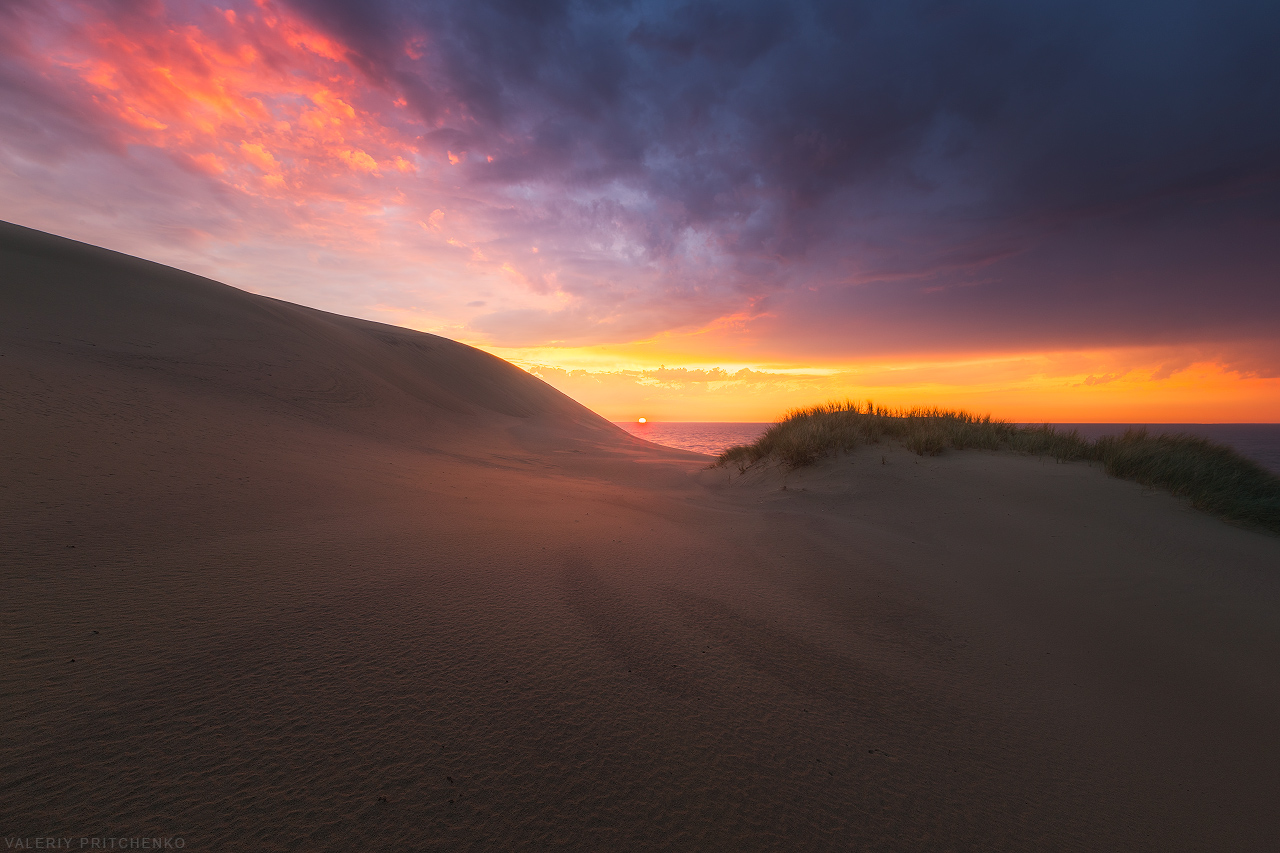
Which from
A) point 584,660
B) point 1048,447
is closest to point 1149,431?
point 1048,447

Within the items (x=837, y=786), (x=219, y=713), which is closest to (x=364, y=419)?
(x=219, y=713)

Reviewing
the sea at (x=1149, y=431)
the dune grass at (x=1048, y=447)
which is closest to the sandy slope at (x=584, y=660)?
the dune grass at (x=1048, y=447)

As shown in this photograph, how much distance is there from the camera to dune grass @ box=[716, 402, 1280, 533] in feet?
16.6

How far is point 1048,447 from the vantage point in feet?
22.0

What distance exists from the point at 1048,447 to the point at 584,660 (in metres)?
7.68

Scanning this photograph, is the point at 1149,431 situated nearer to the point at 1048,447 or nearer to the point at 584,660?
the point at 1048,447

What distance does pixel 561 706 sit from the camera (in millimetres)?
1622

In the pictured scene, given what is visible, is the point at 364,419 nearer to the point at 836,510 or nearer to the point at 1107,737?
the point at 836,510

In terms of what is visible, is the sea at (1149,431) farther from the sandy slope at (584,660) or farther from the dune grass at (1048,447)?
the sandy slope at (584,660)

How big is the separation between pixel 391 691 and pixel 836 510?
190 inches

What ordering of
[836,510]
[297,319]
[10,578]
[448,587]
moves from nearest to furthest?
[10,578], [448,587], [836,510], [297,319]

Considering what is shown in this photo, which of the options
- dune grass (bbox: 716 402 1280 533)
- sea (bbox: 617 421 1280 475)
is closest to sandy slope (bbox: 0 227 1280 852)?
dune grass (bbox: 716 402 1280 533)

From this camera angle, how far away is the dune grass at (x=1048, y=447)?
200 inches

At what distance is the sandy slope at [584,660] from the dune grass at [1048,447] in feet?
2.30
